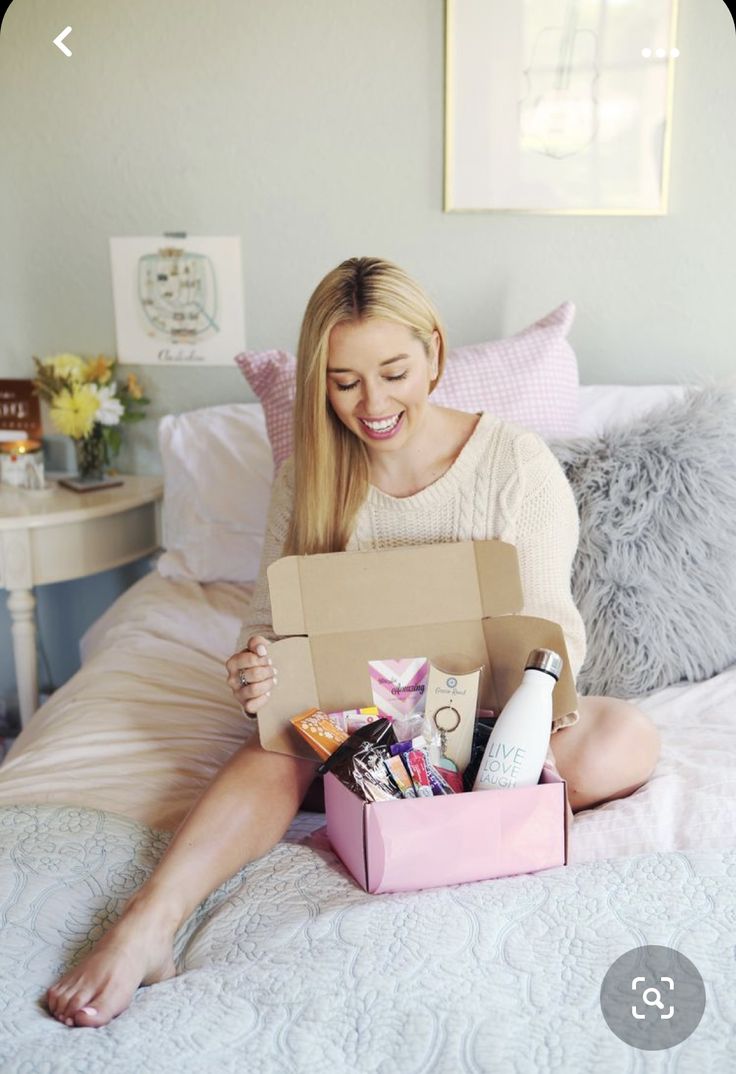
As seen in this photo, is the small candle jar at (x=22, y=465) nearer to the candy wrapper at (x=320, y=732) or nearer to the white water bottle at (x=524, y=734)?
the candy wrapper at (x=320, y=732)

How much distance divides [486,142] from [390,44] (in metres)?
0.25

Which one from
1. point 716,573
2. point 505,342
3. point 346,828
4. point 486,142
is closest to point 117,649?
point 346,828

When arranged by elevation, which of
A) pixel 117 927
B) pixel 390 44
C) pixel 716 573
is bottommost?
pixel 117 927

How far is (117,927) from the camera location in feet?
3.14

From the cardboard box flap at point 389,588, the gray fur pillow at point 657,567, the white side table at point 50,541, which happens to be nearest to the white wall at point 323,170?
the white side table at point 50,541

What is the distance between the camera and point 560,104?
6.08 feet

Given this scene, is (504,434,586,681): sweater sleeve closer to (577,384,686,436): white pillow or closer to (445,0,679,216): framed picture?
(577,384,686,436): white pillow

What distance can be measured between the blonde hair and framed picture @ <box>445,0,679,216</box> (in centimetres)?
72

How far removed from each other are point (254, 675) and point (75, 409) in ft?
3.41

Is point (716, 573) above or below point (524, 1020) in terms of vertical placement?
above

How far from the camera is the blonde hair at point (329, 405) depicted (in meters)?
1.25

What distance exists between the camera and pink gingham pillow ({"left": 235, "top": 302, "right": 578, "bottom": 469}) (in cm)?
169

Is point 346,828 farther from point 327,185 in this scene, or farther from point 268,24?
point 268,24

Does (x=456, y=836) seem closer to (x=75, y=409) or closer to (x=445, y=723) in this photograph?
(x=445, y=723)
